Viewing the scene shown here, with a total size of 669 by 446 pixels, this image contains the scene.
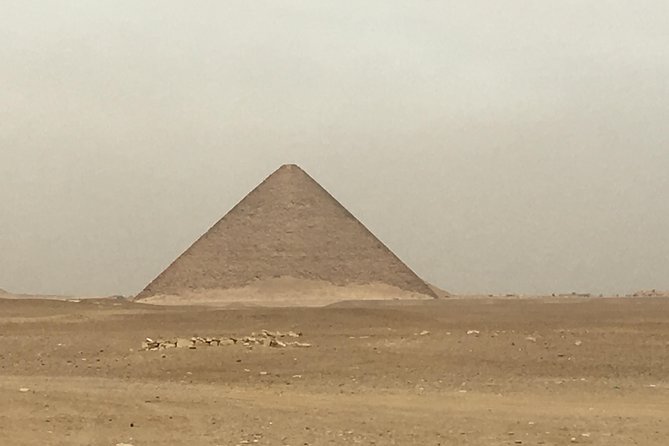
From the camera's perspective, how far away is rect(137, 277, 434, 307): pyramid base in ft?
218

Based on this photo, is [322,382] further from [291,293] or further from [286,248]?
[286,248]

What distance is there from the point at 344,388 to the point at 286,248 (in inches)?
2333

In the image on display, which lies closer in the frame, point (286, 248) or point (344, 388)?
point (344, 388)

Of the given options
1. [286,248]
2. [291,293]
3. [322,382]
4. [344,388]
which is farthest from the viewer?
[286,248]

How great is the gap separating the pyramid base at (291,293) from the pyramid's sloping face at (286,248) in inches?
24.8

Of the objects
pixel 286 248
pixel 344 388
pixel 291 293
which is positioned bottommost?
pixel 344 388

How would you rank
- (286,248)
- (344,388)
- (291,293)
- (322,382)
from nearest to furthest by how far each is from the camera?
1. (344,388)
2. (322,382)
3. (291,293)
4. (286,248)

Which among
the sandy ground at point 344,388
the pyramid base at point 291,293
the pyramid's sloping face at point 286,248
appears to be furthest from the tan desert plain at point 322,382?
the pyramid's sloping face at point 286,248

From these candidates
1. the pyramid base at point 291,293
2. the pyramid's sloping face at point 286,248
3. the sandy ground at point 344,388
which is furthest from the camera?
the pyramid's sloping face at point 286,248

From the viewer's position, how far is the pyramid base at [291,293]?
66312 mm

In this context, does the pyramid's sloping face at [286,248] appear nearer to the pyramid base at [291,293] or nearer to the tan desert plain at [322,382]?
the pyramid base at [291,293]

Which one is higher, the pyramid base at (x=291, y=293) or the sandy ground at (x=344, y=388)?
the pyramid base at (x=291, y=293)

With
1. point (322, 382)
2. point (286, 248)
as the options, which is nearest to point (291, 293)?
point (286, 248)

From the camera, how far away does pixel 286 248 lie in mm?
71875
